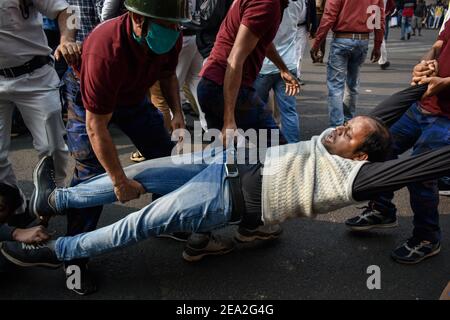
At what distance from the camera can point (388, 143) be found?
1.99 metres

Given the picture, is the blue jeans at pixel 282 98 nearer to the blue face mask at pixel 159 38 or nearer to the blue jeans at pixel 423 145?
the blue jeans at pixel 423 145

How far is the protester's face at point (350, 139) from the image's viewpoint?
1.93 meters

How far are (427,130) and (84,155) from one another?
1.88m

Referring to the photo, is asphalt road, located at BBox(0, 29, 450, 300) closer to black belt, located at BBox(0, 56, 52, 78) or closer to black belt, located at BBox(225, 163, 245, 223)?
black belt, located at BBox(225, 163, 245, 223)

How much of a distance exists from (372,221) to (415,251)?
362 mm

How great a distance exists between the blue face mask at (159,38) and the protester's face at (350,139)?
826 millimetres

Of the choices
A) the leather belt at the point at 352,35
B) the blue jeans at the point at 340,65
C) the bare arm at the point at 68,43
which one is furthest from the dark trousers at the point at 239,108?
the leather belt at the point at 352,35

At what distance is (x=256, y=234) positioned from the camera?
8.68 ft

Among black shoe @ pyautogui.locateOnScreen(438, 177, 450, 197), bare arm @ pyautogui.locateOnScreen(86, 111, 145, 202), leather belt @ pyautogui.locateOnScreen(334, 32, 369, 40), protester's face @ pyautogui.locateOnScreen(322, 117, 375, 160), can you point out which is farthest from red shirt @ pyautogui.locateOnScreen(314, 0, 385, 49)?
bare arm @ pyautogui.locateOnScreen(86, 111, 145, 202)

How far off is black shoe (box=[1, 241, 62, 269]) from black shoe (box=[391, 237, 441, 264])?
1.86 meters

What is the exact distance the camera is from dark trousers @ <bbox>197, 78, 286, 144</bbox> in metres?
2.42

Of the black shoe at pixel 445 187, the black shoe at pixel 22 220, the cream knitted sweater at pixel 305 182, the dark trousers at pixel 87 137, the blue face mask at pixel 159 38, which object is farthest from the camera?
the black shoe at pixel 445 187
